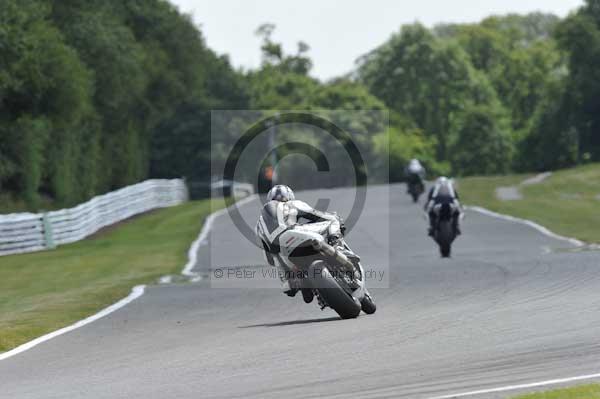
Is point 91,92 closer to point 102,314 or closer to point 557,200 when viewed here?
point 557,200

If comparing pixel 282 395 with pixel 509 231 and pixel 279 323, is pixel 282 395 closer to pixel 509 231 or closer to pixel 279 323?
pixel 279 323

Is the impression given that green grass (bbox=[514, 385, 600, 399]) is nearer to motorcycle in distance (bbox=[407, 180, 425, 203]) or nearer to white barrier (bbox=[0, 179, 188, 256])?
white barrier (bbox=[0, 179, 188, 256])

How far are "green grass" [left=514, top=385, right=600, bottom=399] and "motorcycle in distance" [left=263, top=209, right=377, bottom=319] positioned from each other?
4560 millimetres

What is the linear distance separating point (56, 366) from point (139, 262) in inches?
622

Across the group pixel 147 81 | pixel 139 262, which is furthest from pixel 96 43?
pixel 139 262

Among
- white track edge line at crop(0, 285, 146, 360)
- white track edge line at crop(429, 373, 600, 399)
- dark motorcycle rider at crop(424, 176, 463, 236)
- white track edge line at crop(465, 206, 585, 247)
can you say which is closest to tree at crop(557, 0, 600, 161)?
white track edge line at crop(465, 206, 585, 247)

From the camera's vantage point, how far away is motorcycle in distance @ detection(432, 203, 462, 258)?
22500 millimetres

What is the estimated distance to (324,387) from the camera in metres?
8.70

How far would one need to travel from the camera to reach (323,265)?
12359 mm

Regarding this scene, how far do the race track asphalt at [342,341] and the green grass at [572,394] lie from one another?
23 cm

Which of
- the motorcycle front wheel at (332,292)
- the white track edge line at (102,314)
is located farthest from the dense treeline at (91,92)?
the motorcycle front wheel at (332,292)

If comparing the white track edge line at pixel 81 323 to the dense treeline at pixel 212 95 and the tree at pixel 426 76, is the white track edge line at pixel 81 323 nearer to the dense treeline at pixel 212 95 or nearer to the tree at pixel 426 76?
the dense treeline at pixel 212 95

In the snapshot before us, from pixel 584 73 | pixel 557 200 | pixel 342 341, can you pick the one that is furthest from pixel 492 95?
pixel 342 341

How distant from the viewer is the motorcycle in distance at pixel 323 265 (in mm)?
12289
